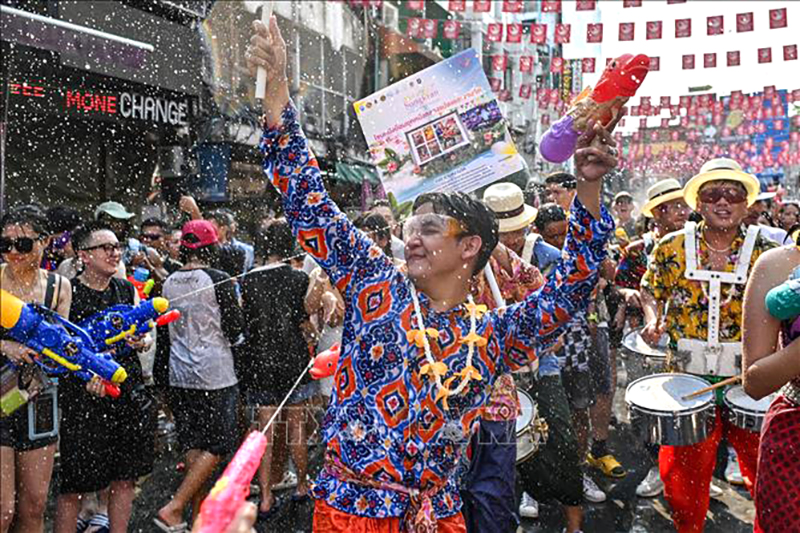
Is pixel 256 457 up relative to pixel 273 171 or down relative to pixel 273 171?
down

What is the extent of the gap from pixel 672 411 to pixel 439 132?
1810mm

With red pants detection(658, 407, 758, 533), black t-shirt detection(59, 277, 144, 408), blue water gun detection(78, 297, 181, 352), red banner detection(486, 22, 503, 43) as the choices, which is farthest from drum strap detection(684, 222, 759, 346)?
red banner detection(486, 22, 503, 43)

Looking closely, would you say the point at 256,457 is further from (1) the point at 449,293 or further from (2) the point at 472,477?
(2) the point at 472,477

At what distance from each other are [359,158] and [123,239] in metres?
11.8

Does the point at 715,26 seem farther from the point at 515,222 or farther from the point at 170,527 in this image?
the point at 170,527

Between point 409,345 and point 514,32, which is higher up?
point 514,32

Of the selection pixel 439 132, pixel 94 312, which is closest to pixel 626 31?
pixel 439 132

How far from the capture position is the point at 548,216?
4961 millimetres

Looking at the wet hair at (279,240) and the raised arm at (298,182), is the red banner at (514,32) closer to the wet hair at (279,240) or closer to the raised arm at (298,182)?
the wet hair at (279,240)

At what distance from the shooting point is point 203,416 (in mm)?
4641

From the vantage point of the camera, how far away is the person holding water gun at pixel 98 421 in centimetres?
388

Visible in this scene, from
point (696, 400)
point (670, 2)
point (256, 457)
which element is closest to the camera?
point (256, 457)

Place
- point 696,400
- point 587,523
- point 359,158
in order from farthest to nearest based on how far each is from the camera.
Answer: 1. point 359,158
2. point 587,523
3. point 696,400

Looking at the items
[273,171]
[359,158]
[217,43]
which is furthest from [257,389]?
[359,158]
